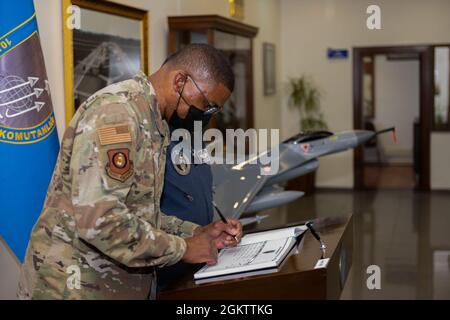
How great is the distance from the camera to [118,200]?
148 centimetres

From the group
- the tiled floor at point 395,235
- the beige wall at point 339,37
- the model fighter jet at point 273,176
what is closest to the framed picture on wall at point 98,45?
the model fighter jet at point 273,176

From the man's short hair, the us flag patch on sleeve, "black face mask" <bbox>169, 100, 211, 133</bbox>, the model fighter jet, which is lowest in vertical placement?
the model fighter jet

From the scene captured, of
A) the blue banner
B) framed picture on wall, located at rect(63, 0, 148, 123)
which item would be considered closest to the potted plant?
framed picture on wall, located at rect(63, 0, 148, 123)

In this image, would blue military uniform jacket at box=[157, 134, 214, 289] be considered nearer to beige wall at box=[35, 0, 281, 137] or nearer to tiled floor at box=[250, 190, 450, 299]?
beige wall at box=[35, 0, 281, 137]

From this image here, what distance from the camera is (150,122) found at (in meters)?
1.63

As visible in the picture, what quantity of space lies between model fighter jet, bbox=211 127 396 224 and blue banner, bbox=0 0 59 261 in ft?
3.64

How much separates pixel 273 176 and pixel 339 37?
6.26 metres

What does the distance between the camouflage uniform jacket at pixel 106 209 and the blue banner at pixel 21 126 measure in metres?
1.38

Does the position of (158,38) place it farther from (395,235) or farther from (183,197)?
(183,197)

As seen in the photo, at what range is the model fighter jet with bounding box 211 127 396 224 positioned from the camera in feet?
12.7

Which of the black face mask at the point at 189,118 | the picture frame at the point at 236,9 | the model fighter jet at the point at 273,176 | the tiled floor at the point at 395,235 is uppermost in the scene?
the picture frame at the point at 236,9

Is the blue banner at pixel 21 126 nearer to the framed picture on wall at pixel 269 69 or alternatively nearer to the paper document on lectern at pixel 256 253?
the paper document on lectern at pixel 256 253

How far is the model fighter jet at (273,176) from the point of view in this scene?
3857 mm
